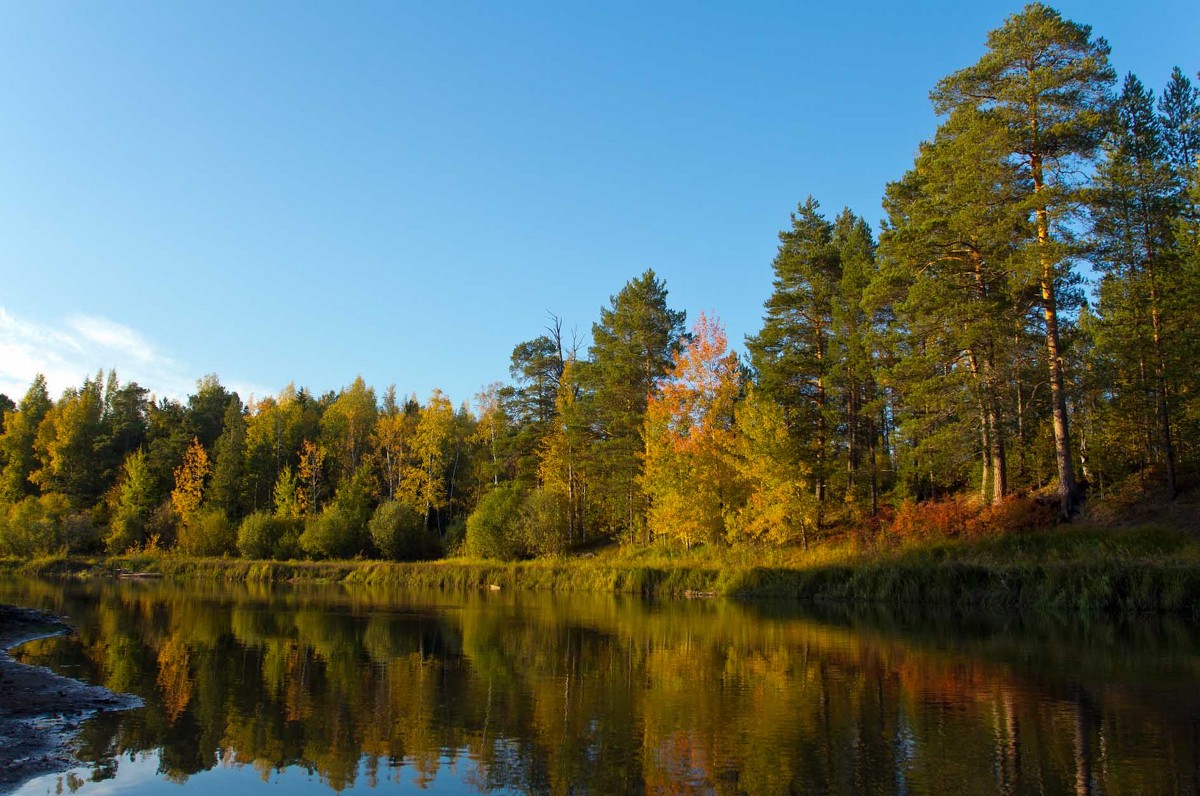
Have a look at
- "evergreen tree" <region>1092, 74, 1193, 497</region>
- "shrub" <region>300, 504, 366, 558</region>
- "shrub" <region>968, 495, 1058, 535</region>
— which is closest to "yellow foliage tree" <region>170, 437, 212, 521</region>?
"shrub" <region>300, 504, 366, 558</region>

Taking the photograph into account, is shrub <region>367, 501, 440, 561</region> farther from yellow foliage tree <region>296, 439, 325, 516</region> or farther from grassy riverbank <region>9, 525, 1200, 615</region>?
yellow foliage tree <region>296, 439, 325, 516</region>

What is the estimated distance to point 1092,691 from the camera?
45.8 ft

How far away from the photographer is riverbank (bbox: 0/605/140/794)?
9695mm

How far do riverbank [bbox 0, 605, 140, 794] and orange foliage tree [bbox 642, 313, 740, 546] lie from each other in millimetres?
30413

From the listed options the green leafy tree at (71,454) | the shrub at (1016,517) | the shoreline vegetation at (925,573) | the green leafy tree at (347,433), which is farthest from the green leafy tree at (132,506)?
the shrub at (1016,517)

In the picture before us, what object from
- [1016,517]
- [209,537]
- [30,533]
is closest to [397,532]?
[209,537]

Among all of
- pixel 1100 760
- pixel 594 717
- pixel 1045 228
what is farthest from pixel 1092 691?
pixel 1045 228

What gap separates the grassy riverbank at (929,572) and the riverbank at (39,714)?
26.5 meters

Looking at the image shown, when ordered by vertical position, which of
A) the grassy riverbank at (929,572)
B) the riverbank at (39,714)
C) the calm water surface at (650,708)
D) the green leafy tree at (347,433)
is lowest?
the calm water surface at (650,708)

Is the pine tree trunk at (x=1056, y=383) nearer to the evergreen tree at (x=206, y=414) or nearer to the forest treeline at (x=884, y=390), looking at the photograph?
the forest treeline at (x=884, y=390)

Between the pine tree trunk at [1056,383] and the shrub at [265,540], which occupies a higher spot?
the pine tree trunk at [1056,383]

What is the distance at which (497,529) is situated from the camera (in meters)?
55.1

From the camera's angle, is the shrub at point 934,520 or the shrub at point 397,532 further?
the shrub at point 397,532

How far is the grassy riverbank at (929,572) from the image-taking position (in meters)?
25.4
